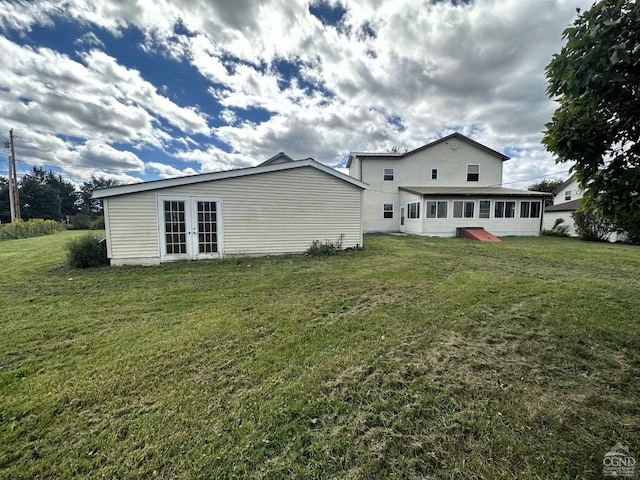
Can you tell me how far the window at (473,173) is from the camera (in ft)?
69.2

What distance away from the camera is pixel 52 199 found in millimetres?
42750

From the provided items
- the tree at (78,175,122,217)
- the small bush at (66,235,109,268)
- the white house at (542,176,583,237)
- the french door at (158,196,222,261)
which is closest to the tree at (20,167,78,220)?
the tree at (78,175,122,217)

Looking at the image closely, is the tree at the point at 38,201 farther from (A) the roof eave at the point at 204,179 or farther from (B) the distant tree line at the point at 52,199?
(A) the roof eave at the point at 204,179

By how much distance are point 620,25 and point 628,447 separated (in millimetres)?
3400

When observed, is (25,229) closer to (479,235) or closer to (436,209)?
(436,209)

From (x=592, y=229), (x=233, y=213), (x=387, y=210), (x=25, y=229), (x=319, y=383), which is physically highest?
(x=387, y=210)

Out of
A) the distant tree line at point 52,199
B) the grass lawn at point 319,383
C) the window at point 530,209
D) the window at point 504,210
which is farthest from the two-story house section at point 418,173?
the distant tree line at point 52,199

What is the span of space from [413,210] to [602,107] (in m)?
16.5

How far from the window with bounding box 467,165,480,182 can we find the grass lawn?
18.1m

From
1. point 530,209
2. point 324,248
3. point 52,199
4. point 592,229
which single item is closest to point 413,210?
point 530,209

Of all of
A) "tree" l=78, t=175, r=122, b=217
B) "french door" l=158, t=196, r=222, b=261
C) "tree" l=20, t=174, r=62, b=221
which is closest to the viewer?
"french door" l=158, t=196, r=222, b=261

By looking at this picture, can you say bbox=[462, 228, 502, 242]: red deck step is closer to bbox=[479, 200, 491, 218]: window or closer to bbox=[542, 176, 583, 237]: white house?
bbox=[479, 200, 491, 218]: window

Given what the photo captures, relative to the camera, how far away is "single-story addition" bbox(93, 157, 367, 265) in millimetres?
8289

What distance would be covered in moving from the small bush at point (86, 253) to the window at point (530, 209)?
23.1m
